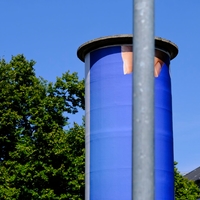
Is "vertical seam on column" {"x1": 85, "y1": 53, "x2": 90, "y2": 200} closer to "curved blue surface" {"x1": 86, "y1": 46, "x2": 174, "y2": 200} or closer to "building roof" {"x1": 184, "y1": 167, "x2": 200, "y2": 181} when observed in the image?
"curved blue surface" {"x1": 86, "y1": 46, "x2": 174, "y2": 200}

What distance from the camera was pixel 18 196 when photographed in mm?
38000

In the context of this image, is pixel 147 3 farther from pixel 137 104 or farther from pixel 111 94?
pixel 111 94

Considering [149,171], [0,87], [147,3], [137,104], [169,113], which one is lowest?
[149,171]

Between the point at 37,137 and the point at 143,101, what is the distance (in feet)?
114

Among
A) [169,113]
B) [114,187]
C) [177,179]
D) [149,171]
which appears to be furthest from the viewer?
[177,179]

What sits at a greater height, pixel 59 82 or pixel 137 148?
pixel 59 82

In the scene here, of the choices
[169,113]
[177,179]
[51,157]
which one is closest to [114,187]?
[169,113]

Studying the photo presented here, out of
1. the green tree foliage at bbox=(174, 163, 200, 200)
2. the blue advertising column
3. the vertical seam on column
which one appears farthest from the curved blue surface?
the green tree foliage at bbox=(174, 163, 200, 200)

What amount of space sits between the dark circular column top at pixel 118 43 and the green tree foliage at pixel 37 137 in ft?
31.2

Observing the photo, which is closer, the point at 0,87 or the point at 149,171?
the point at 149,171

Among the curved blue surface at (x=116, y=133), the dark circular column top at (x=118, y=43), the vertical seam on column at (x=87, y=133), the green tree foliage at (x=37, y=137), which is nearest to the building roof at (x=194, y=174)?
the green tree foliage at (x=37, y=137)

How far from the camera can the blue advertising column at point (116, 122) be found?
91.8 ft

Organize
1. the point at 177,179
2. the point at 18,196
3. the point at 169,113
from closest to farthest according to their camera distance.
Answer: the point at 169,113 < the point at 18,196 < the point at 177,179

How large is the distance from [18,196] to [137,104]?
34005 mm
